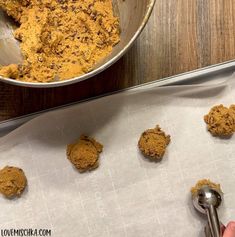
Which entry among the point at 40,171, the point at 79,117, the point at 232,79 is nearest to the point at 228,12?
the point at 232,79

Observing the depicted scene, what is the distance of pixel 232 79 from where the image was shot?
0.76 metres

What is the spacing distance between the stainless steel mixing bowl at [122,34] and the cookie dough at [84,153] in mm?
157

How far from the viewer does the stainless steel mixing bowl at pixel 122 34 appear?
0.61 m

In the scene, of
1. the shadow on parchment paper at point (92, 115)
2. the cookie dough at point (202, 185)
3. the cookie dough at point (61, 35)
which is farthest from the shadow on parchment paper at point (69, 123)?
the cookie dough at point (202, 185)

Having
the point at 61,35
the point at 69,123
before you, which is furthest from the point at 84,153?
the point at 61,35

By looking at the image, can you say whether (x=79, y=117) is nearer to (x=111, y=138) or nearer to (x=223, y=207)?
(x=111, y=138)

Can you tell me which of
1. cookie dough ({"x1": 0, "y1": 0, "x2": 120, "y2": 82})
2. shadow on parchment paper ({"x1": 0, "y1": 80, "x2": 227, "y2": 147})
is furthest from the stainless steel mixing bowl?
shadow on parchment paper ({"x1": 0, "y1": 80, "x2": 227, "y2": 147})

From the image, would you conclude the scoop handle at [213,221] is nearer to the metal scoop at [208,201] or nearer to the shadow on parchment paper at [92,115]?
the metal scoop at [208,201]

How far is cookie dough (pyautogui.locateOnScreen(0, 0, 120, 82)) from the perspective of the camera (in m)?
0.68

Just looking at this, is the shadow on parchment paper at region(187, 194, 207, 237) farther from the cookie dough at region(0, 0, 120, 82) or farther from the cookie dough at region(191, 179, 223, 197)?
the cookie dough at region(0, 0, 120, 82)

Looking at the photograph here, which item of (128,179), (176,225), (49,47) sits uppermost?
(49,47)

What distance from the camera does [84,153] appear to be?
738 millimetres

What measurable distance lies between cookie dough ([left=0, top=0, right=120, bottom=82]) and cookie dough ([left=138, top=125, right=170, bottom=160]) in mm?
173

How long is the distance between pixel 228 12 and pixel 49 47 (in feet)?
1.19
